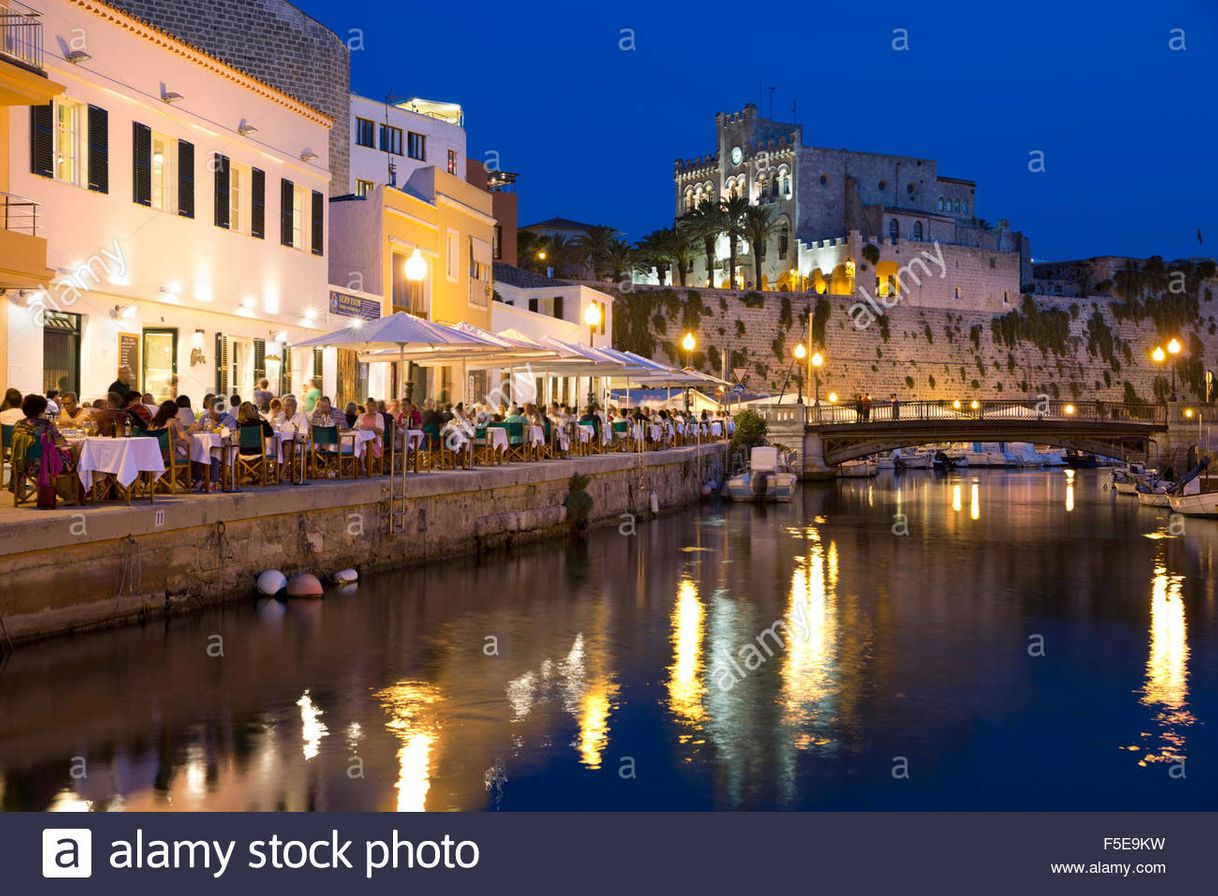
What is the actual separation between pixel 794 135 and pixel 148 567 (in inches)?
3287

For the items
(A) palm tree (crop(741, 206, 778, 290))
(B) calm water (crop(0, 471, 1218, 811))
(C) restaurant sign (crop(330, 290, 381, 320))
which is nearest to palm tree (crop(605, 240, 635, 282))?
(A) palm tree (crop(741, 206, 778, 290))

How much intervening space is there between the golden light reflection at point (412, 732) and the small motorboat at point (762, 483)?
26.1 m

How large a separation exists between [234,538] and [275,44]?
65.2ft

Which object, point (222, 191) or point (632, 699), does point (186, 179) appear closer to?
point (222, 191)

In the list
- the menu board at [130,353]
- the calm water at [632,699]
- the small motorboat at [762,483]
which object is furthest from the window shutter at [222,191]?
the small motorboat at [762,483]

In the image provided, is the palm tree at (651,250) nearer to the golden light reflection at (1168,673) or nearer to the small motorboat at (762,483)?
the small motorboat at (762,483)

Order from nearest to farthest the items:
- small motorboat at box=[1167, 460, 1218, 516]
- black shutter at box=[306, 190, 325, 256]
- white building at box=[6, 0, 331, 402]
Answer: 1. white building at box=[6, 0, 331, 402]
2. black shutter at box=[306, 190, 325, 256]
3. small motorboat at box=[1167, 460, 1218, 516]

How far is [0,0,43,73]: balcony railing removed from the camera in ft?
57.7

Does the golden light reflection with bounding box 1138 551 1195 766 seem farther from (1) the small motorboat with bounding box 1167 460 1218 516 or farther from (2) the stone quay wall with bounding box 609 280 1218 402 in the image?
(2) the stone quay wall with bounding box 609 280 1218 402

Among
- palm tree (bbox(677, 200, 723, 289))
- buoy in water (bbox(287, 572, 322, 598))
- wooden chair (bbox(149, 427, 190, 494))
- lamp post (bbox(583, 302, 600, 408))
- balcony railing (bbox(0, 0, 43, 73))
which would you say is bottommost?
→ buoy in water (bbox(287, 572, 322, 598))

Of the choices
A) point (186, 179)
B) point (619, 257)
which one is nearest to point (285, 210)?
point (186, 179)

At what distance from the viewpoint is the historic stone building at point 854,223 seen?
86.5 m

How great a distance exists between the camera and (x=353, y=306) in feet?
95.3

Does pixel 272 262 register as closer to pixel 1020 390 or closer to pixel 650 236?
pixel 650 236
